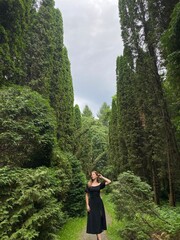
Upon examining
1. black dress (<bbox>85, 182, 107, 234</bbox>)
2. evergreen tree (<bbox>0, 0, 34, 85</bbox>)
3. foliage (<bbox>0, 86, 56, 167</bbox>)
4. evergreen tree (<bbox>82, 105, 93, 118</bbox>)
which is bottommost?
black dress (<bbox>85, 182, 107, 234</bbox>)

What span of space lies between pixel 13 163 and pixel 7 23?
580 centimetres

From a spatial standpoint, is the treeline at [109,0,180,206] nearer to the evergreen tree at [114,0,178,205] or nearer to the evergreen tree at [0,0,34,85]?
the evergreen tree at [114,0,178,205]

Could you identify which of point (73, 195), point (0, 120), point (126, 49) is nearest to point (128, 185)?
point (0, 120)

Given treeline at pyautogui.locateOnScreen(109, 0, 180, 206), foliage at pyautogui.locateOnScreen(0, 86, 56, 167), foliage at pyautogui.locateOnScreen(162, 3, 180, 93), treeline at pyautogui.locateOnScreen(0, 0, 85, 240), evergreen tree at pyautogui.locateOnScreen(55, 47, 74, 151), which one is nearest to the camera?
treeline at pyautogui.locateOnScreen(0, 0, 85, 240)

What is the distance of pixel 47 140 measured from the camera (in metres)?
7.05

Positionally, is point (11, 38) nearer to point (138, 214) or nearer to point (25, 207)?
point (25, 207)

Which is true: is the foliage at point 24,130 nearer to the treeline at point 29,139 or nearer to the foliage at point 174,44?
the treeline at point 29,139

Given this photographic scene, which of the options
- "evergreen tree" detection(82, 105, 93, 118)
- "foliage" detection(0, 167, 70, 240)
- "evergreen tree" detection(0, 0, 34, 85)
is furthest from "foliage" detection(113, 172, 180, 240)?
"evergreen tree" detection(82, 105, 93, 118)

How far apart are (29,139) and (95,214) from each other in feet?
9.83

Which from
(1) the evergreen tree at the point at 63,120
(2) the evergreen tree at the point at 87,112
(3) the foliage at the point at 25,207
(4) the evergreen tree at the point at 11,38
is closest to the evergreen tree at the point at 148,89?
(1) the evergreen tree at the point at 63,120

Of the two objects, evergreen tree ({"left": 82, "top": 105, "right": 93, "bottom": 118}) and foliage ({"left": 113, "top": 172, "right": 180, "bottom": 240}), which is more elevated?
evergreen tree ({"left": 82, "top": 105, "right": 93, "bottom": 118})

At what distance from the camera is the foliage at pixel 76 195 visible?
13.2 metres

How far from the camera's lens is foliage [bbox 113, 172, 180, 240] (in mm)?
4754

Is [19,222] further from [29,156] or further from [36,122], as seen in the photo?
[36,122]
